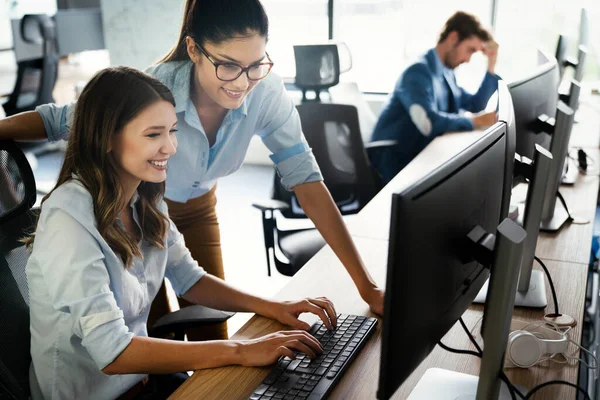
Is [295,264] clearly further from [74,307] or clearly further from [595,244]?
[74,307]

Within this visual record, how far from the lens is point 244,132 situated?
169 cm

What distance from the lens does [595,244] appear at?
2184 millimetres

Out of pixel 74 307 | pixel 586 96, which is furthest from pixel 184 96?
pixel 586 96

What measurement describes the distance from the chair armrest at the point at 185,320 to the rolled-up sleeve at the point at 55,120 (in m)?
0.45

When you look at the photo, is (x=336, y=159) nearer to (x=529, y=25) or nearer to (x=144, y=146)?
(x=144, y=146)

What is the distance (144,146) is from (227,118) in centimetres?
38

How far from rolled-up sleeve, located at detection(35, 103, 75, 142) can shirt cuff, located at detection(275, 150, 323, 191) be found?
0.52 metres

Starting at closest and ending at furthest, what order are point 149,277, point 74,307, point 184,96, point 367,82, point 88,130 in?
point 74,307, point 88,130, point 149,277, point 184,96, point 367,82

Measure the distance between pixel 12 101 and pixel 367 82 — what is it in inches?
99.0

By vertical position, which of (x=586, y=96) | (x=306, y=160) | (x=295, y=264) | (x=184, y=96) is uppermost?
(x=184, y=96)

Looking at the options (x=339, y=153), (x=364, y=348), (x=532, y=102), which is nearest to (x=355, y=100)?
(x=339, y=153)

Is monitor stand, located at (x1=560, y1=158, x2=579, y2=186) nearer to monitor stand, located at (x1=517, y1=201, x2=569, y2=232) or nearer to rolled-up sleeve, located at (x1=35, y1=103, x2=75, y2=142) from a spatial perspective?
monitor stand, located at (x1=517, y1=201, x2=569, y2=232)

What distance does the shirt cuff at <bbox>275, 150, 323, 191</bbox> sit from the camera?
5.31 ft

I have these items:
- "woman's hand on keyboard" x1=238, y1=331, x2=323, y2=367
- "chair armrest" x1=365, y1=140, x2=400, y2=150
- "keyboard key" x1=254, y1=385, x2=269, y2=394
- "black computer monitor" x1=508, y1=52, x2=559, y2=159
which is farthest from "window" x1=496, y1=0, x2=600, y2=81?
"keyboard key" x1=254, y1=385, x2=269, y2=394
